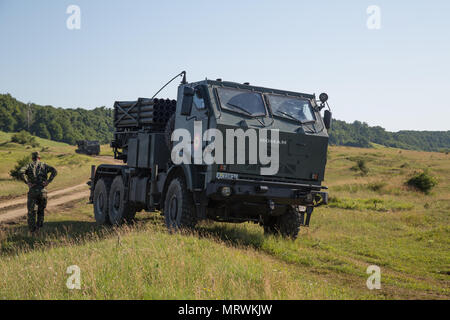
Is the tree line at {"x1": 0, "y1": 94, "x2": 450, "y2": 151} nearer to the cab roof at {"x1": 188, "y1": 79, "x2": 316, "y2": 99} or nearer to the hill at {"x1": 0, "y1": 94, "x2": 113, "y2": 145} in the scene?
the hill at {"x1": 0, "y1": 94, "x2": 113, "y2": 145}

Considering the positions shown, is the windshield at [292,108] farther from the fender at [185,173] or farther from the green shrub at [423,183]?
the green shrub at [423,183]

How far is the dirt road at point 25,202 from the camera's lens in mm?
15848

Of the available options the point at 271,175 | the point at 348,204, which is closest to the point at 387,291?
the point at 271,175

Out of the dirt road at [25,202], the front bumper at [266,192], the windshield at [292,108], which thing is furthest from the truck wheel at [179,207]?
the dirt road at [25,202]

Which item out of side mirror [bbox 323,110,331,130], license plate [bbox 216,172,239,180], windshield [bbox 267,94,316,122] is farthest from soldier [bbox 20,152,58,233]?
side mirror [bbox 323,110,331,130]

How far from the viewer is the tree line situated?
136m

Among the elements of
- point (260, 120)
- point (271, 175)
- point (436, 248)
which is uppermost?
point (260, 120)

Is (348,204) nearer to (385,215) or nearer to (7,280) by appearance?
(385,215)

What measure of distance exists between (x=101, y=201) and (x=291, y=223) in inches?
272

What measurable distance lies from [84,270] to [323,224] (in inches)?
392

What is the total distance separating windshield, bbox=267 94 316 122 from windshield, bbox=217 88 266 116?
315mm

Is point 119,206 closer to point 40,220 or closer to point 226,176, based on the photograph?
point 40,220

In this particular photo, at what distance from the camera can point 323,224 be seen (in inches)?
612

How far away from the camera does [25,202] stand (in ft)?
62.7
